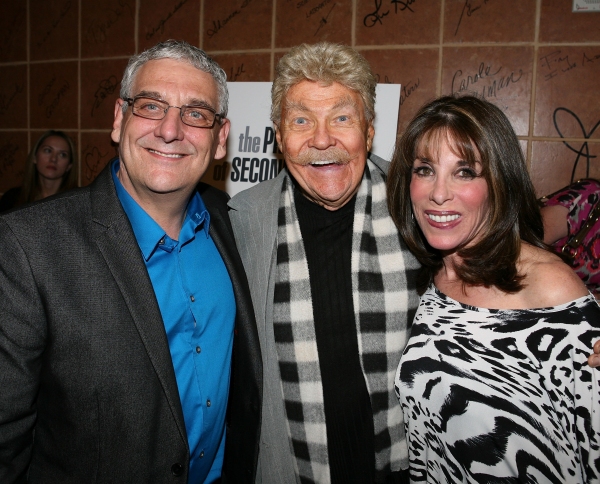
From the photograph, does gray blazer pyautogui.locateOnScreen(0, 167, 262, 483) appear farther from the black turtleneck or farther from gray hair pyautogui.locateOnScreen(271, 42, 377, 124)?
gray hair pyautogui.locateOnScreen(271, 42, 377, 124)

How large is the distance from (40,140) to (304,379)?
10.1 ft

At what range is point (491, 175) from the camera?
139 centimetres

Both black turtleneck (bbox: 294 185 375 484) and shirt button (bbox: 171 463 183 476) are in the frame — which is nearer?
→ shirt button (bbox: 171 463 183 476)

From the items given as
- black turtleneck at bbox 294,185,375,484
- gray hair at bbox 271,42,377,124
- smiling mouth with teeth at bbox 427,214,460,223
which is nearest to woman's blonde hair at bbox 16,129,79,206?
gray hair at bbox 271,42,377,124

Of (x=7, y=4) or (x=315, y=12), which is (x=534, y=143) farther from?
(x=7, y=4)

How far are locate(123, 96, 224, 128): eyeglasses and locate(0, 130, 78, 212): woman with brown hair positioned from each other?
7.91 feet

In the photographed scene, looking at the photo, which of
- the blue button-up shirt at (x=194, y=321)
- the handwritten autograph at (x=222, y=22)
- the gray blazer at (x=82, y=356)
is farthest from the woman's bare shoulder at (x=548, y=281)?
the handwritten autograph at (x=222, y=22)

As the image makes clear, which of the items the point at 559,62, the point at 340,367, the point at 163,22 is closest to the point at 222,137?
the point at 340,367

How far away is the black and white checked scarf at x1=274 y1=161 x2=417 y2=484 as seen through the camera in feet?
5.42

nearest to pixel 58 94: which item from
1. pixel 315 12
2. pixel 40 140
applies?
pixel 40 140

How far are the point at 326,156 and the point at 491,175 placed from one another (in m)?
0.57

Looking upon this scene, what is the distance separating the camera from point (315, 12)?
10.1 feet

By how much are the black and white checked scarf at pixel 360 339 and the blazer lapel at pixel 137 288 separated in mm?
514
